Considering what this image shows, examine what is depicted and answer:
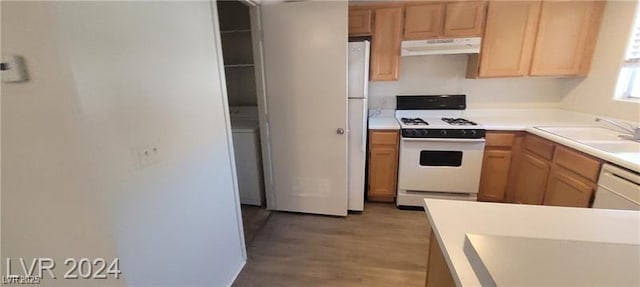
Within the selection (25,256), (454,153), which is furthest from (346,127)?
(25,256)

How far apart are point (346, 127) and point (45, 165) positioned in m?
1.88

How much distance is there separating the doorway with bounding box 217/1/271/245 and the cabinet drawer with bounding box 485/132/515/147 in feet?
7.17

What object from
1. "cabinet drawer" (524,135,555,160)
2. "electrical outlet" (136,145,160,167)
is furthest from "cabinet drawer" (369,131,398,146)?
"electrical outlet" (136,145,160,167)

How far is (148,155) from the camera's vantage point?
3.64 ft

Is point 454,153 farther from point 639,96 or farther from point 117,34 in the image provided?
point 117,34

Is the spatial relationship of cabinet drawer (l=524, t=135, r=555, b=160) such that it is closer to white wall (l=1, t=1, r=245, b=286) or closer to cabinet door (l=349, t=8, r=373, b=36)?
cabinet door (l=349, t=8, r=373, b=36)

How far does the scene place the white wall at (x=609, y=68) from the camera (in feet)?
7.14

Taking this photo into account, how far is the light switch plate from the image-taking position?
836 mm

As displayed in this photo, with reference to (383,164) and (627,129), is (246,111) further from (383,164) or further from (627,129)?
(627,129)

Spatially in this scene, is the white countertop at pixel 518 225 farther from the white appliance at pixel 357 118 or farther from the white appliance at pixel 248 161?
the white appliance at pixel 248 161

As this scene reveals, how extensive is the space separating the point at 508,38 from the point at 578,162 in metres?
1.32

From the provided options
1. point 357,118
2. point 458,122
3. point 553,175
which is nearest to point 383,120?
point 357,118

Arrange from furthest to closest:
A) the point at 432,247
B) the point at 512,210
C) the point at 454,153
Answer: the point at 454,153 < the point at 432,247 < the point at 512,210

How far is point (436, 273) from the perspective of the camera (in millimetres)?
984
